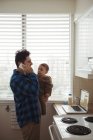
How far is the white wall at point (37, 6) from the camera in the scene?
10.8ft

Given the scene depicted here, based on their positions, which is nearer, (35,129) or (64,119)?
(64,119)

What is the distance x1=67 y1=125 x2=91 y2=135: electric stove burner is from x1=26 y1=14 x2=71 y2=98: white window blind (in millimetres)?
1448

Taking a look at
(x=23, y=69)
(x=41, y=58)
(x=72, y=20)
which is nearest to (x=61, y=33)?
(x=72, y=20)

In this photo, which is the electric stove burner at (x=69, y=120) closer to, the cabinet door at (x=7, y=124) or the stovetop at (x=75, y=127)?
the stovetop at (x=75, y=127)

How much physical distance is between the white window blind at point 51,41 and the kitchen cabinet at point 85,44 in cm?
36

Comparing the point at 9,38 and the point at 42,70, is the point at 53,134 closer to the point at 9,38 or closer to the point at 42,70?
the point at 42,70

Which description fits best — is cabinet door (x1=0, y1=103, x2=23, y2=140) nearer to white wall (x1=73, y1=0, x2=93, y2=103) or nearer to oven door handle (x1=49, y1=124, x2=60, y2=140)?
white wall (x1=73, y1=0, x2=93, y2=103)

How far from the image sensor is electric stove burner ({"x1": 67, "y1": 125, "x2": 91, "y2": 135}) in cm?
175

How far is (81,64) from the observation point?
278 centimetres

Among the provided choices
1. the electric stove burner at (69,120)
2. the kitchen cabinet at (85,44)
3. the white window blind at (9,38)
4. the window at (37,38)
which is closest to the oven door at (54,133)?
the electric stove burner at (69,120)

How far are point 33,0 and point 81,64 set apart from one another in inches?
48.5

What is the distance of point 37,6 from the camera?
10.8ft

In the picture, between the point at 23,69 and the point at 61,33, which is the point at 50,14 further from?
the point at 23,69

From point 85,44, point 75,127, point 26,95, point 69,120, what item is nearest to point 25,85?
point 26,95
